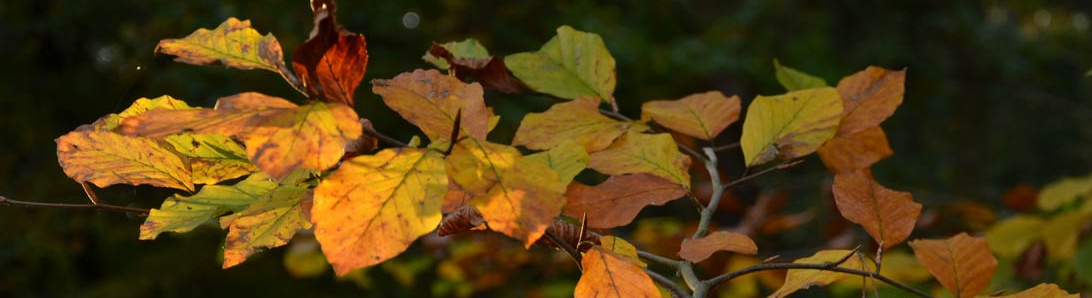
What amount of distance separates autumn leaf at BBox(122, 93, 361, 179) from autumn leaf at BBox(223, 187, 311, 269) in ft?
0.31

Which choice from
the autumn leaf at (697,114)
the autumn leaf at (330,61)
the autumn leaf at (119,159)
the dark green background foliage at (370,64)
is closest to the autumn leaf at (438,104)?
the autumn leaf at (330,61)

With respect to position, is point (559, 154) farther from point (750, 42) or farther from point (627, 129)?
point (750, 42)

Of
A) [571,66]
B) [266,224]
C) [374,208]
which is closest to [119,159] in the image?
[266,224]

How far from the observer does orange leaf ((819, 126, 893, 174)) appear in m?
0.62

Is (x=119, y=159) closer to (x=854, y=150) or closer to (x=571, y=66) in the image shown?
(x=571, y=66)

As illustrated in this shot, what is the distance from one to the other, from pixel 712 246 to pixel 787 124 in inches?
5.8

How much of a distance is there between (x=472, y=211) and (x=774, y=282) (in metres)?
1.53

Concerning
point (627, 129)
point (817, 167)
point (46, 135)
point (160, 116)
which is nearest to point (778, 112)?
point (627, 129)

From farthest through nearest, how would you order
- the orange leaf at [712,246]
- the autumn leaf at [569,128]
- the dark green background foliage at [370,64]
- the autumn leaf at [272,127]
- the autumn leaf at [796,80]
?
the dark green background foliage at [370,64] < the autumn leaf at [796,80] < the autumn leaf at [569,128] < the orange leaf at [712,246] < the autumn leaf at [272,127]

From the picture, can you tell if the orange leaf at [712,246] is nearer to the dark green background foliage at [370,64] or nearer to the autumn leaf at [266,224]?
the autumn leaf at [266,224]

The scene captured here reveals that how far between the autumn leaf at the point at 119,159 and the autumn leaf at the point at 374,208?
0.15 m

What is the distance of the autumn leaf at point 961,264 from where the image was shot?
519mm

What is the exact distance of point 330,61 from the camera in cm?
38

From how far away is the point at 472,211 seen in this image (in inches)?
17.0
